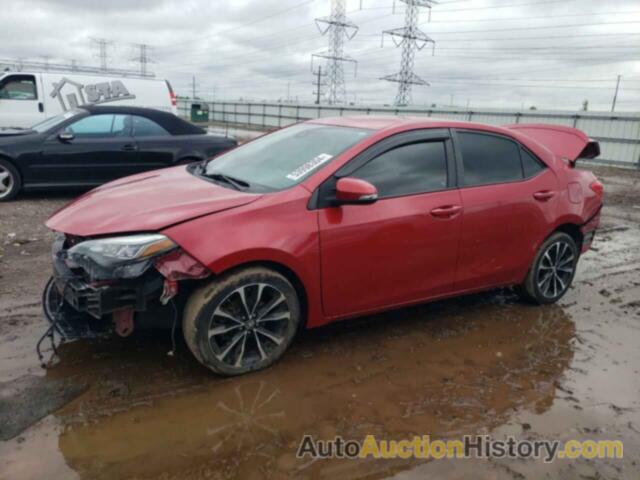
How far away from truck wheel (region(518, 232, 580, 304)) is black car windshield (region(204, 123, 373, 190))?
2.03 m

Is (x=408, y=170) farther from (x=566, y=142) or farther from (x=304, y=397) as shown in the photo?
(x=566, y=142)

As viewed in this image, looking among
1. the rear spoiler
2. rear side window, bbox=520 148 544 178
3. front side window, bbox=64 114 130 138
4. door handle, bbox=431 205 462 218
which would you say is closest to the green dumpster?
front side window, bbox=64 114 130 138

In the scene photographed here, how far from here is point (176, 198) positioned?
3.24m

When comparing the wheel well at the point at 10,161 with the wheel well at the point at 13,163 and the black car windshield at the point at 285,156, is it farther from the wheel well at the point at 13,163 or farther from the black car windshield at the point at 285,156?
the black car windshield at the point at 285,156

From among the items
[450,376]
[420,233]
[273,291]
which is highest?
[420,233]

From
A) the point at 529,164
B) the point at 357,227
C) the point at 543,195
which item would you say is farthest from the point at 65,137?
the point at 543,195

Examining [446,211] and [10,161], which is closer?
[446,211]

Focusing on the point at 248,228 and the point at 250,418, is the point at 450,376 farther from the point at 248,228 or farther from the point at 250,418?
the point at 248,228

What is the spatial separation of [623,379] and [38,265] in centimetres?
518

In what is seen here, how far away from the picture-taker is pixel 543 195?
4301 millimetres

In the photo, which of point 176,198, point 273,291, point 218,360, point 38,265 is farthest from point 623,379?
point 38,265

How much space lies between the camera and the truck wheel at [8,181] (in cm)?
758

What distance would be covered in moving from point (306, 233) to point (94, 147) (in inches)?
234

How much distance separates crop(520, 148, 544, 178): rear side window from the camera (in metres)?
4.31
